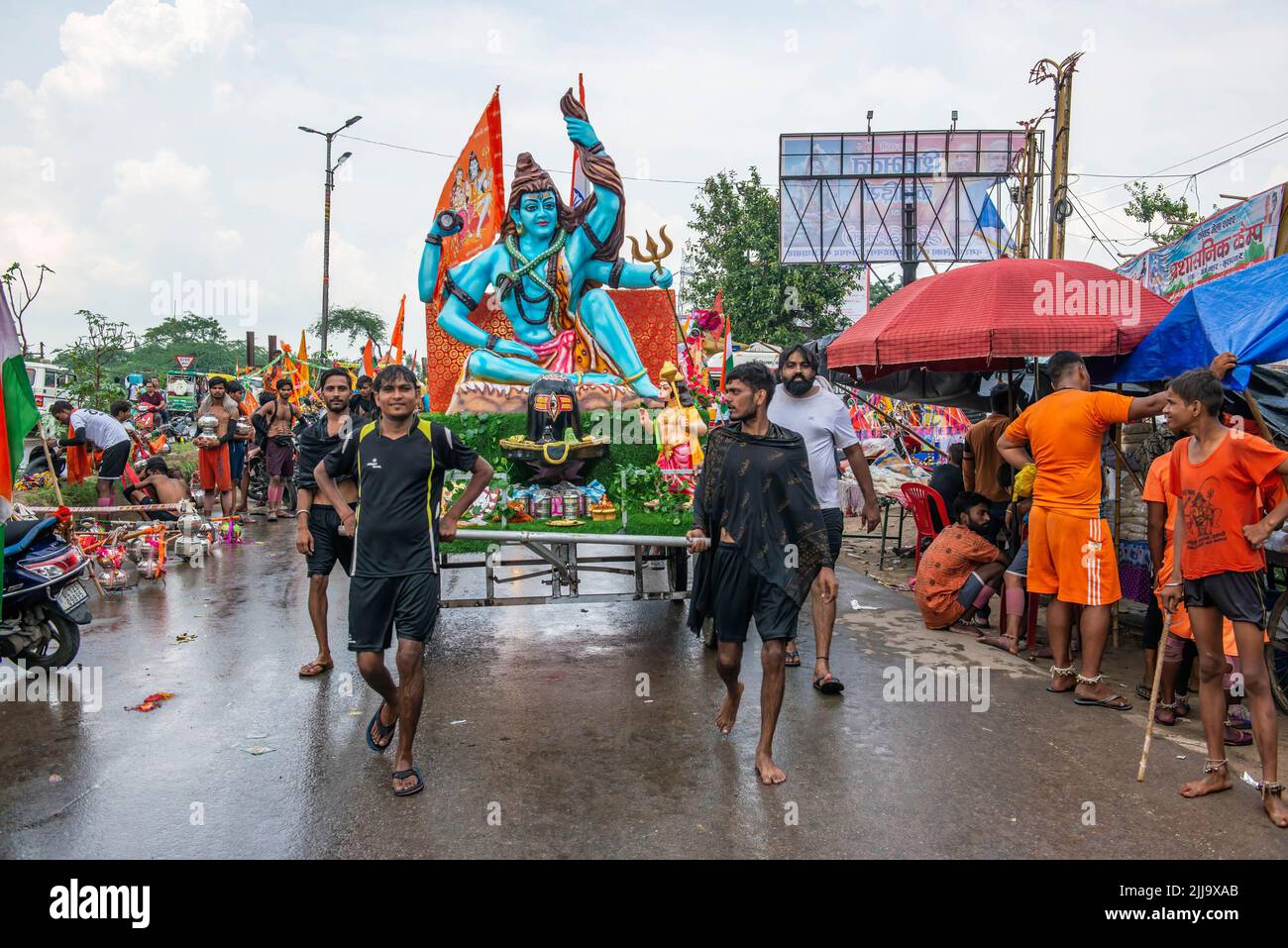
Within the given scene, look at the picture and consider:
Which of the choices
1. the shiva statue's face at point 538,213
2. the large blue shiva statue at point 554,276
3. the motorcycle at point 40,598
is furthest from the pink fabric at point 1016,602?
the shiva statue's face at point 538,213

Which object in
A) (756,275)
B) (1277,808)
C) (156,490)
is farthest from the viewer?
(756,275)

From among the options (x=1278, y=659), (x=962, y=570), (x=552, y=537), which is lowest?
(x=1278, y=659)

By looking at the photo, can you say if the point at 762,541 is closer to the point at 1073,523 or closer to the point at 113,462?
the point at 1073,523

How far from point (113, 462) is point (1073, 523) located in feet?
31.2

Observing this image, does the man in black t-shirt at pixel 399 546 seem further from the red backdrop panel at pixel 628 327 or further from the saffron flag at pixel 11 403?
the red backdrop panel at pixel 628 327

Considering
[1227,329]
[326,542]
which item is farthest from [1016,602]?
[326,542]

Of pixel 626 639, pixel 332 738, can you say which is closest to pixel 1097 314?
pixel 626 639

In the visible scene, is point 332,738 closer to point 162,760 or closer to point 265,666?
point 162,760

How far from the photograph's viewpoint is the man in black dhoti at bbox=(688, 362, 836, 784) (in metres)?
3.81

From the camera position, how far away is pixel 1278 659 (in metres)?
4.76

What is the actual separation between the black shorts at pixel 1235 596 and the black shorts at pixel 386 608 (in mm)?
3230

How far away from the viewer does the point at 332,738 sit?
4316mm

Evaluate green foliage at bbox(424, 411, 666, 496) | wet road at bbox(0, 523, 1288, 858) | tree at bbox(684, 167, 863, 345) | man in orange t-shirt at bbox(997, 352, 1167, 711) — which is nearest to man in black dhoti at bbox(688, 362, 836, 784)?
wet road at bbox(0, 523, 1288, 858)

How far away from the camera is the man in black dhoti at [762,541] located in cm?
381
